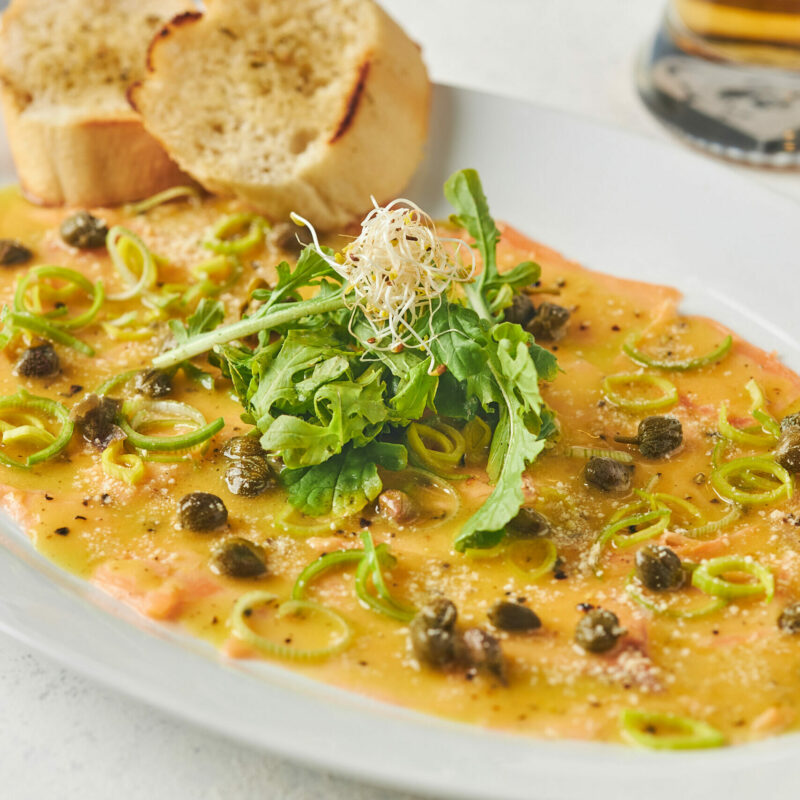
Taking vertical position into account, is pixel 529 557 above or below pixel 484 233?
below

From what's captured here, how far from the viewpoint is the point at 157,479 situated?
Answer: 14.2ft

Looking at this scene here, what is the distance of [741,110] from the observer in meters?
6.50

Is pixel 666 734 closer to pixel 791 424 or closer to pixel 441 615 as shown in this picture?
pixel 441 615

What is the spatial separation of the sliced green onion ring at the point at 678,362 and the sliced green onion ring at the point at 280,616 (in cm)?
199

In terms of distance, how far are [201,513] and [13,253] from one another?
2264 mm

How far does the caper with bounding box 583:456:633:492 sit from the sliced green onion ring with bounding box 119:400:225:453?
4.99 ft

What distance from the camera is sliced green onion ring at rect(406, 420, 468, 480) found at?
170 inches

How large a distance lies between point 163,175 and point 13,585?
2.96m

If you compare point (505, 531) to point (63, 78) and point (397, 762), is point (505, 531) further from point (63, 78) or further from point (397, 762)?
point (63, 78)

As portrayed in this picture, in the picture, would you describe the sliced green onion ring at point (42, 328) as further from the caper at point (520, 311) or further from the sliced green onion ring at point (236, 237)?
the caper at point (520, 311)

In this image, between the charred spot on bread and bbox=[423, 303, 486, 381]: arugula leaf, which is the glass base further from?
bbox=[423, 303, 486, 381]: arugula leaf

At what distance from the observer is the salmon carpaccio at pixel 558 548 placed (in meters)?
3.45

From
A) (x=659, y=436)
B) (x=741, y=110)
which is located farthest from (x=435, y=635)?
(x=741, y=110)

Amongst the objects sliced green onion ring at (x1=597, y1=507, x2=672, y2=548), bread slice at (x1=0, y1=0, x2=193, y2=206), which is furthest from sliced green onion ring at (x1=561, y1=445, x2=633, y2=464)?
bread slice at (x1=0, y1=0, x2=193, y2=206)
